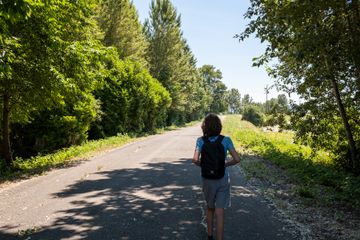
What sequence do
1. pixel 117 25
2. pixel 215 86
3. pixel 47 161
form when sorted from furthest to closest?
pixel 215 86 < pixel 117 25 < pixel 47 161

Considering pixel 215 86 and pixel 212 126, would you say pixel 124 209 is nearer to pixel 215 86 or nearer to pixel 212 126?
pixel 212 126

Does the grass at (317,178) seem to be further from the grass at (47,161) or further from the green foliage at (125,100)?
the green foliage at (125,100)

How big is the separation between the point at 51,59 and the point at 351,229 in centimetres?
1099

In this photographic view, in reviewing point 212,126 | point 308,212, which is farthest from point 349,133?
point 212,126

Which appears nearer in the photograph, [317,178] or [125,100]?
[317,178]

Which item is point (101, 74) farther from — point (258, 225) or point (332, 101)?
point (258, 225)

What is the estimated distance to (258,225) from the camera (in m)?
6.75

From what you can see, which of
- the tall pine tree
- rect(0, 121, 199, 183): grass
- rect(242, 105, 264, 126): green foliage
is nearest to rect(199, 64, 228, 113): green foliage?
rect(242, 105, 264, 126): green foliage

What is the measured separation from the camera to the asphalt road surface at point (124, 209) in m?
6.35

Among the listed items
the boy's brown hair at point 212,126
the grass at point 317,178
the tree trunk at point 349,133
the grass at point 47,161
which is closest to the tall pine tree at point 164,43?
the grass at point 47,161

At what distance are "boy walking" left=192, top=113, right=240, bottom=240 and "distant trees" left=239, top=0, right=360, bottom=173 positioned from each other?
515 cm

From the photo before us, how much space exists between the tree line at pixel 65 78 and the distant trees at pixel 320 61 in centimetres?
671

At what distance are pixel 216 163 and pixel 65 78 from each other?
1030cm

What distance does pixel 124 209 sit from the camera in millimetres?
7910
